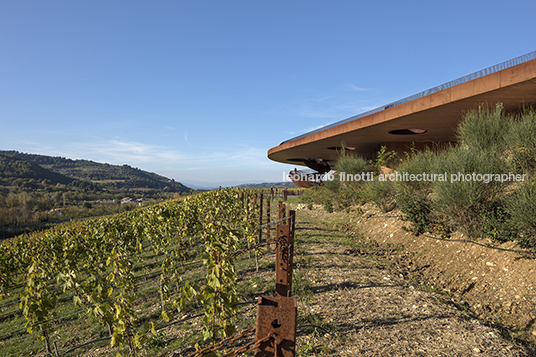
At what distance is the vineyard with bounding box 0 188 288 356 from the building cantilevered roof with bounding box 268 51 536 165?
827 centimetres

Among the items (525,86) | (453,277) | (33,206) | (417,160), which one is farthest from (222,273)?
(33,206)

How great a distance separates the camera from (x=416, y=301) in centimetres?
409

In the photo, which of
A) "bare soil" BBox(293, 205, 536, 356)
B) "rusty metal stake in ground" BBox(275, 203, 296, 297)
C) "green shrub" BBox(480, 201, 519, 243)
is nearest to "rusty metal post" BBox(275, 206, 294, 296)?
"rusty metal stake in ground" BBox(275, 203, 296, 297)

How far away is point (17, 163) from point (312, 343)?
119022mm

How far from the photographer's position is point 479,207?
5.60 meters

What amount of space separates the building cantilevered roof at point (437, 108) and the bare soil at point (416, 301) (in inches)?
227

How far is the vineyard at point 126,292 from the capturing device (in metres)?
2.45

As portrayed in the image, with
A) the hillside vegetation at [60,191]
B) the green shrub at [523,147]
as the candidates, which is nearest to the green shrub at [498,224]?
the green shrub at [523,147]

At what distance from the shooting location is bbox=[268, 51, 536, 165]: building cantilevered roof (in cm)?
792

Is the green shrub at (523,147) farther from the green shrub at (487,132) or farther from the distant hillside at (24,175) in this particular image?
the distant hillside at (24,175)

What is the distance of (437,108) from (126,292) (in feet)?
38.6

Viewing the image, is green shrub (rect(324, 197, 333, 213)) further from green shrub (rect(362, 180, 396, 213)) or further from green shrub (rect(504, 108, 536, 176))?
green shrub (rect(504, 108, 536, 176))

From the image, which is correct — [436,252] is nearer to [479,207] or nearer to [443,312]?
[479,207]

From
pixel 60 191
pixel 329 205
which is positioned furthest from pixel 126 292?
pixel 60 191
